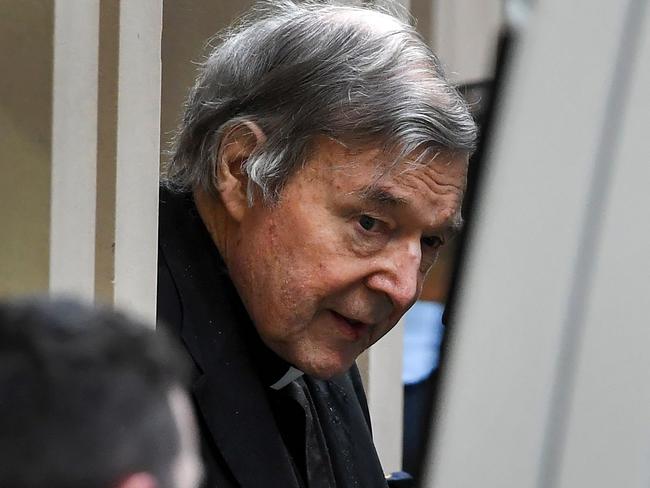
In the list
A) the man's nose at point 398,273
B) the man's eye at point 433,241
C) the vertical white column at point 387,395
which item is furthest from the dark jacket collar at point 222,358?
the vertical white column at point 387,395

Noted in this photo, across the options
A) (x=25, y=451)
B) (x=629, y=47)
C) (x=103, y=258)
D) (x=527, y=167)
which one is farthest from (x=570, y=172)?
(x=103, y=258)

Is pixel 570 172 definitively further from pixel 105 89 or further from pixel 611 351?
pixel 105 89

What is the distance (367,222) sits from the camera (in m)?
2.88

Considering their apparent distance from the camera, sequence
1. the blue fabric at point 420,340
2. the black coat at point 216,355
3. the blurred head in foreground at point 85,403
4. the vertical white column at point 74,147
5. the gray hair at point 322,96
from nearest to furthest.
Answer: the blurred head in foreground at point 85,403 < the vertical white column at point 74,147 < the black coat at point 216,355 < the gray hair at point 322,96 < the blue fabric at point 420,340

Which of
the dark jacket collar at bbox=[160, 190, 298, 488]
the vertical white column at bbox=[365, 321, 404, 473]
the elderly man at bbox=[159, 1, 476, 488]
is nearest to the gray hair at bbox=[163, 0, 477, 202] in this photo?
the elderly man at bbox=[159, 1, 476, 488]

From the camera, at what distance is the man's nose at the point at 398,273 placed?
2873mm

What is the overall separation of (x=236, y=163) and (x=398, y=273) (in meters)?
0.43

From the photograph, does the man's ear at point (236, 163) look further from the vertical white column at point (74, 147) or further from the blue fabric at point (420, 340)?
the blue fabric at point (420, 340)

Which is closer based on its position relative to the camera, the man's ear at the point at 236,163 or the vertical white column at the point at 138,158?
the vertical white column at the point at 138,158

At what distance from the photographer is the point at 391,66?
293 cm

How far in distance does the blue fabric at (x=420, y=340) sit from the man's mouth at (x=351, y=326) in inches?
58.5

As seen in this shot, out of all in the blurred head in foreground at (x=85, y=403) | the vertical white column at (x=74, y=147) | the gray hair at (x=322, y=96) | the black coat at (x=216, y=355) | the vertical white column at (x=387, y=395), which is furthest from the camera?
the vertical white column at (x=387, y=395)

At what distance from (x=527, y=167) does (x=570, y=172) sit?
4 centimetres

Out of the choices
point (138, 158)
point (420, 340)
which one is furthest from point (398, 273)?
point (420, 340)
